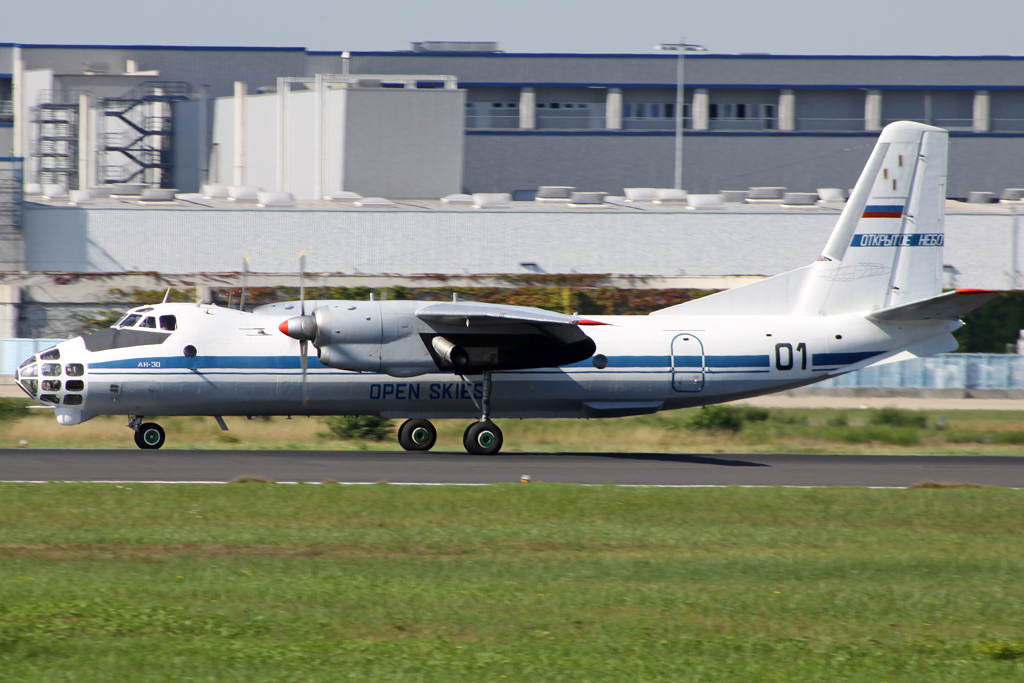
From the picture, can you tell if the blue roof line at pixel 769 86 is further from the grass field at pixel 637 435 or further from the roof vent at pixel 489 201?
the grass field at pixel 637 435

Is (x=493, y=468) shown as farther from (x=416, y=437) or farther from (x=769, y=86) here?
(x=769, y=86)

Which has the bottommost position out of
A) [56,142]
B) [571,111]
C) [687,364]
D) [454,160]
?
[687,364]

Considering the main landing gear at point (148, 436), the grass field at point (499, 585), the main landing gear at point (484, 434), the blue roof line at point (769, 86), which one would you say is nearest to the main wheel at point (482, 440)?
the main landing gear at point (484, 434)

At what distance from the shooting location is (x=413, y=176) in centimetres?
5934

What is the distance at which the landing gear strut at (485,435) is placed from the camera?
22.9 metres

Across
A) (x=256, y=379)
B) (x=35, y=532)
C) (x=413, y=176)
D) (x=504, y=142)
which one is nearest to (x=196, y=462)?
(x=256, y=379)

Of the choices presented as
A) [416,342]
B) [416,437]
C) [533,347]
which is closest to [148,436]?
[416,437]

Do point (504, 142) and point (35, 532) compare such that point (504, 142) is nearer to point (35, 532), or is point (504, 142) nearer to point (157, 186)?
point (157, 186)

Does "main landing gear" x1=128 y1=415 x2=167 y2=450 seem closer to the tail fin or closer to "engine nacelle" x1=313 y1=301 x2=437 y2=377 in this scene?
"engine nacelle" x1=313 y1=301 x2=437 y2=377

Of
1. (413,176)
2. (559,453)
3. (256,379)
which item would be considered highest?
(413,176)

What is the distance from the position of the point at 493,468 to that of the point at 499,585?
31.1ft

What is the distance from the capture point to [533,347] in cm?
2294

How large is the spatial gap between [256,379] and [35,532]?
32.1 feet

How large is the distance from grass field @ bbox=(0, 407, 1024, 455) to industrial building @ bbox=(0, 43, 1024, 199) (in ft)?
114
